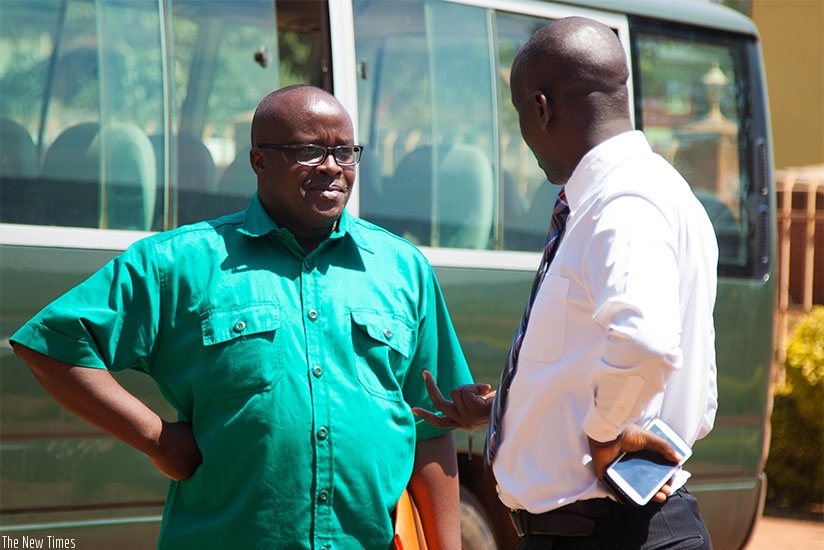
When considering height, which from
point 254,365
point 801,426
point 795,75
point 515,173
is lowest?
point 801,426

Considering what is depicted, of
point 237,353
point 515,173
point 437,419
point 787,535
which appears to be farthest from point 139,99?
point 787,535

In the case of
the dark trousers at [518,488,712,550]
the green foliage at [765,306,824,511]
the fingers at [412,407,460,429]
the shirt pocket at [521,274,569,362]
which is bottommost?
the green foliage at [765,306,824,511]

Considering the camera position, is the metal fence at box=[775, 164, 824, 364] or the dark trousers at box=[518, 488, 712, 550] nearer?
the dark trousers at box=[518, 488, 712, 550]

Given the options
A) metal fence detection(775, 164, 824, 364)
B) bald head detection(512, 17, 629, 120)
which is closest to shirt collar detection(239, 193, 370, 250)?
bald head detection(512, 17, 629, 120)

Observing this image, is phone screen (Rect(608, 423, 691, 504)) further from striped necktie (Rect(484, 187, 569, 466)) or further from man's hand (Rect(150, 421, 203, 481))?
man's hand (Rect(150, 421, 203, 481))

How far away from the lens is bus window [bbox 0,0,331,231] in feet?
12.9

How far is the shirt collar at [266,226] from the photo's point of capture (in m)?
2.49

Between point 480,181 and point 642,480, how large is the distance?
2.93 metres

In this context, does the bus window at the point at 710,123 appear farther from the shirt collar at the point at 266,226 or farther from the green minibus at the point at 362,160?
the shirt collar at the point at 266,226

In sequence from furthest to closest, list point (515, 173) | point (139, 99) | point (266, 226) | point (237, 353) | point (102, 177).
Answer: point (515, 173) → point (139, 99) → point (102, 177) → point (266, 226) → point (237, 353)

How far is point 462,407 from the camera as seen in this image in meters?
2.41

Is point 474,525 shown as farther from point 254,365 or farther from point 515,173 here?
point 254,365

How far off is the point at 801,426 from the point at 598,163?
687 cm

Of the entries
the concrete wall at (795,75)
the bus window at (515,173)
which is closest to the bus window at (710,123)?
the bus window at (515,173)
